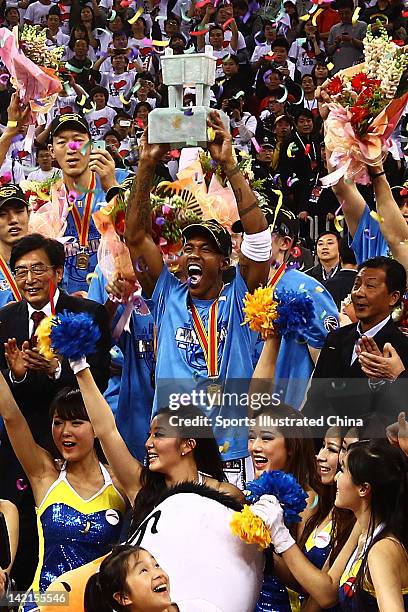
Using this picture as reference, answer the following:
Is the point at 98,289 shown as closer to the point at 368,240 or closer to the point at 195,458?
the point at 368,240

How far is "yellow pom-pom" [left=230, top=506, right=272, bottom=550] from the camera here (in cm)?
482

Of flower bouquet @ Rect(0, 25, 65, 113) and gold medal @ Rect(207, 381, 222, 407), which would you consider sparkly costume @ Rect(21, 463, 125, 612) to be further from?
flower bouquet @ Rect(0, 25, 65, 113)

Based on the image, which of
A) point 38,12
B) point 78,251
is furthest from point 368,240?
point 38,12

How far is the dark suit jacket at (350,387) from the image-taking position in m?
5.72

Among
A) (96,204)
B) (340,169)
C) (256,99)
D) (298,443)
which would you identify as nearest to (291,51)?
(256,99)

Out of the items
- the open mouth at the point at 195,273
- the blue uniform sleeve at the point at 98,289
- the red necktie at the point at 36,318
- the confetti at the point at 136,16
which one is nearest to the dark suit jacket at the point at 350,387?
the open mouth at the point at 195,273

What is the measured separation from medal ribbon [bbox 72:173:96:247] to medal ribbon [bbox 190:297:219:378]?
201 centimetres

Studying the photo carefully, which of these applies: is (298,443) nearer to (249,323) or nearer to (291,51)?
(249,323)

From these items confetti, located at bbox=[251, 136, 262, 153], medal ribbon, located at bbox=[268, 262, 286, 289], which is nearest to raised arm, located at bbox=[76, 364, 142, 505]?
medal ribbon, located at bbox=[268, 262, 286, 289]

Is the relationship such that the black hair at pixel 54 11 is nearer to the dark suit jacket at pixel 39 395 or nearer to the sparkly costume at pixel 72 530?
the dark suit jacket at pixel 39 395

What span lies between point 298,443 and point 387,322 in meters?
0.95

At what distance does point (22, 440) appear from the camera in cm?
576

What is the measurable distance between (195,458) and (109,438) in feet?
1.17

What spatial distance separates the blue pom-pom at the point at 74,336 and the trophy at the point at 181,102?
95 centimetres
